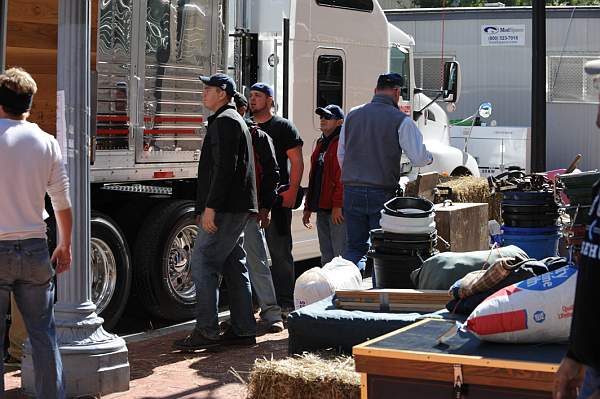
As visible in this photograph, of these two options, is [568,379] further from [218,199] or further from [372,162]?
[372,162]

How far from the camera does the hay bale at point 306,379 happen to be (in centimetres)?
525

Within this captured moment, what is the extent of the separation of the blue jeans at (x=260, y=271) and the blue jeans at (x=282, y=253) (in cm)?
47

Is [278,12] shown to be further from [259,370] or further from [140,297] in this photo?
[259,370]

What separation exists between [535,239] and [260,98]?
2.56 m

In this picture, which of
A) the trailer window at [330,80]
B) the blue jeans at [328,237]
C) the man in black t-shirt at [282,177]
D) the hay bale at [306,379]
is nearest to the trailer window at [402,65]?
the trailer window at [330,80]

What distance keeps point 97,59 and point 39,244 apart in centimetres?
309

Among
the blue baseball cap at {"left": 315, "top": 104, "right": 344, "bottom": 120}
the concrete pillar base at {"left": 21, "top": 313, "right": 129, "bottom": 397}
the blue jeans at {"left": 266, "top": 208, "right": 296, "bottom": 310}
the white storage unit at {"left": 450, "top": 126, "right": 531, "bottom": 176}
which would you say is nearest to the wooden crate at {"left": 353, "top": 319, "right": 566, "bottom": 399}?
the concrete pillar base at {"left": 21, "top": 313, "right": 129, "bottom": 397}

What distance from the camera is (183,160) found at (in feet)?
30.2

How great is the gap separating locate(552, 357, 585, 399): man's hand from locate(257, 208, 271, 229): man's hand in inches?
216

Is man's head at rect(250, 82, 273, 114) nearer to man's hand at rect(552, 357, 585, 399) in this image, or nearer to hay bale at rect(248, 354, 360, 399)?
hay bale at rect(248, 354, 360, 399)

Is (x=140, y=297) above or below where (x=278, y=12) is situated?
below

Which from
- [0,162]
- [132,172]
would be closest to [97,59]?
[132,172]

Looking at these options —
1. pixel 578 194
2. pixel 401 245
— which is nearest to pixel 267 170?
pixel 401 245

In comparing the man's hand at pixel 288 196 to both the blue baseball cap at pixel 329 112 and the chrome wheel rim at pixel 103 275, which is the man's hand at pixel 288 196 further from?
the chrome wheel rim at pixel 103 275
